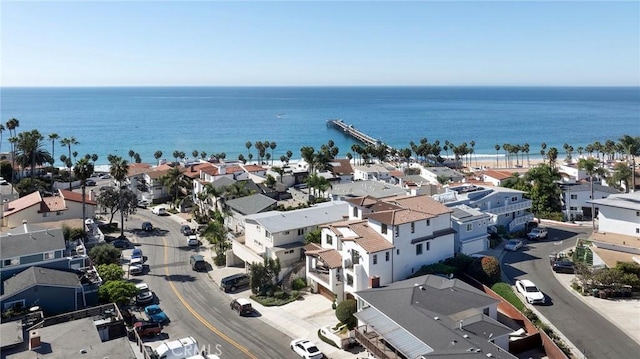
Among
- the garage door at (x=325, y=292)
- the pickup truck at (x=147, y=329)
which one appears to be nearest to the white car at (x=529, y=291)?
the garage door at (x=325, y=292)

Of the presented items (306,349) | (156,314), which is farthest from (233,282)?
(306,349)

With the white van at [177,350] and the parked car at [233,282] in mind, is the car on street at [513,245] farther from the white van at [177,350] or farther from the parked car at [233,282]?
the white van at [177,350]

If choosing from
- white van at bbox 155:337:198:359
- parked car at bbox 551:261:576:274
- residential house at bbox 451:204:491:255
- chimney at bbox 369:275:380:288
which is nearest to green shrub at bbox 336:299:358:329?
chimney at bbox 369:275:380:288

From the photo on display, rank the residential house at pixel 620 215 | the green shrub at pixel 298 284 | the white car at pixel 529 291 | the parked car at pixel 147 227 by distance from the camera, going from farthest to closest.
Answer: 1. the parked car at pixel 147 227
2. the residential house at pixel 620 215
3. the green shrub at pixel 298 284
4. the white car at pixel 529 291

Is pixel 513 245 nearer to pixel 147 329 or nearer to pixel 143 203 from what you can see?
pixel 147 329

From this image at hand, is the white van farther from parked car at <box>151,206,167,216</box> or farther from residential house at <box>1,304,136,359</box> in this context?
parked car at <box>151,206,167,216</box>

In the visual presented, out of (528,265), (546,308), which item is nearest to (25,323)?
(546,308)

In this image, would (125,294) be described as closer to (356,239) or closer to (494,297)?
(356,239)
